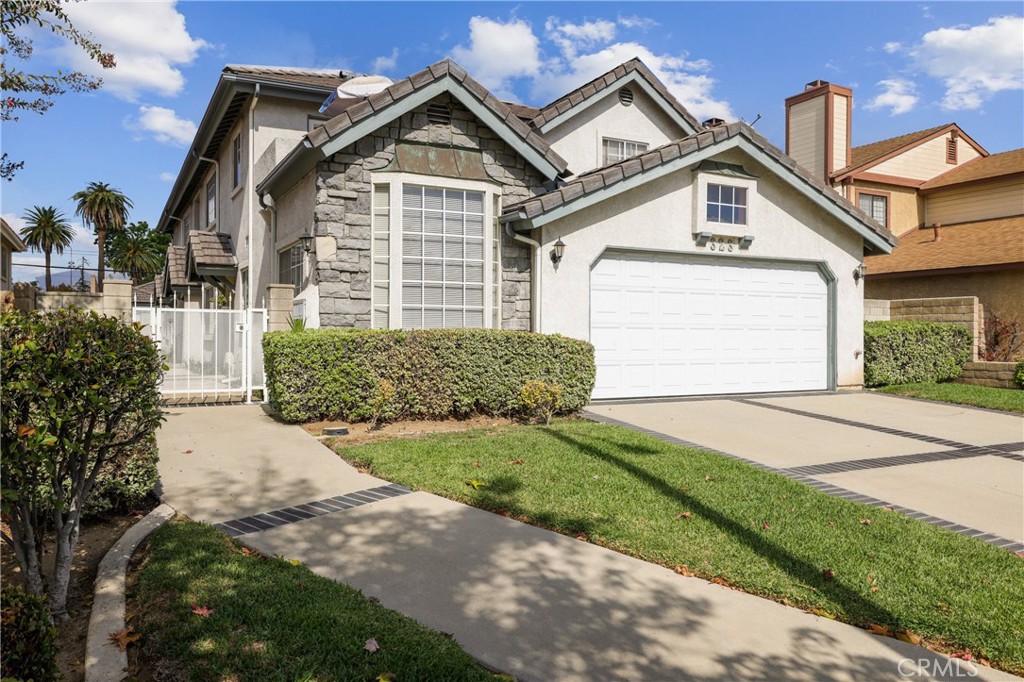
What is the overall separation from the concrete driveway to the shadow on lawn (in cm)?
156

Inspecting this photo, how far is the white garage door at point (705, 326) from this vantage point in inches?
493

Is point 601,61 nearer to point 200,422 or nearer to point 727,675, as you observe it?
point 200,422

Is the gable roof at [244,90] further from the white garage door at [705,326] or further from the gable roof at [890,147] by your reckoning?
the gable roof at [890,147]

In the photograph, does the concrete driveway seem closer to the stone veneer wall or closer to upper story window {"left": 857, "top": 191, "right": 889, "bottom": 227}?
the stone veneer wall

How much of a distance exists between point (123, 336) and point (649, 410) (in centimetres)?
871

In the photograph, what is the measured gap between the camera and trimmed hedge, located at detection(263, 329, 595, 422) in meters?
9.25

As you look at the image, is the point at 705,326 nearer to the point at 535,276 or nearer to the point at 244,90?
the point at 535,276

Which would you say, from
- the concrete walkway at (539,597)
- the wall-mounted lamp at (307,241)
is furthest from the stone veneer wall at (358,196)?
the concrete walkway at (539,597)

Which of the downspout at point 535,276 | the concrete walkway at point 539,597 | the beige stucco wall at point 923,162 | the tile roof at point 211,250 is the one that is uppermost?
the beige stucco wall at point 923,162

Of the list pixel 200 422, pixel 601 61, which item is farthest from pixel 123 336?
pixel 601 61

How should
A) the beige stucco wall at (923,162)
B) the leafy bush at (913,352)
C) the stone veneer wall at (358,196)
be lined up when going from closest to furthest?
the stone veneer wall at (358,196) → the leafy bush at (913,352) → the beige stucco wall at (923,162)

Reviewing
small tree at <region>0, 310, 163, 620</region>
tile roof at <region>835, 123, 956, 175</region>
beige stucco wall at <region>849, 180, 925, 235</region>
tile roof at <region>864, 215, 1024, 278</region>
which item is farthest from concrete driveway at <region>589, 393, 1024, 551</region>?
tile roof at <region>835, 123, 956, 175</region>

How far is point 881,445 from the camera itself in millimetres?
8711

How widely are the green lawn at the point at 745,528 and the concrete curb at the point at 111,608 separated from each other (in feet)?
7.53
